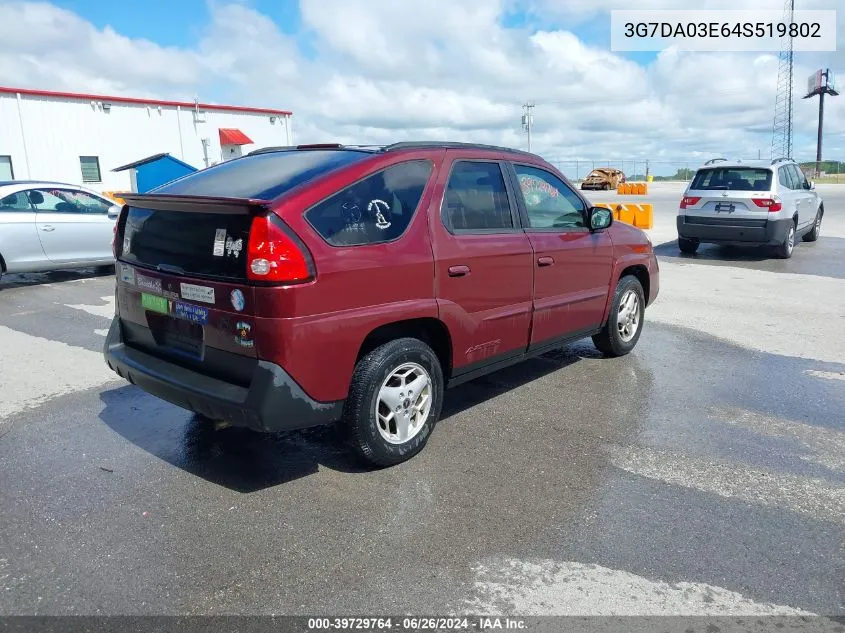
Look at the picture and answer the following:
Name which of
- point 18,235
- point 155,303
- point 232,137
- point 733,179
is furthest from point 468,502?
point 232,137

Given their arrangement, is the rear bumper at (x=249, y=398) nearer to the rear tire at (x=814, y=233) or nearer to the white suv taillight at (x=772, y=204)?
the white suv taillight at (x=772, y=204)

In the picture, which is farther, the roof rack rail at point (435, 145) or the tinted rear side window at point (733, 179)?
the tinted rear side window at point (733, 179)

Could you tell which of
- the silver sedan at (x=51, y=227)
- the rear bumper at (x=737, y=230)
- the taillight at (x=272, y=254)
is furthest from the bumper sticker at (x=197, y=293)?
the rear bumper at (x=737, y=230)

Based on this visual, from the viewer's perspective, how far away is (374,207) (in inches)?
146

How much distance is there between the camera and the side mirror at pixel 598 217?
529 cm

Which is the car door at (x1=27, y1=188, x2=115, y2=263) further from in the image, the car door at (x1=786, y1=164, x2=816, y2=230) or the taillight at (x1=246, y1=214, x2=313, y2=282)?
the car door at (x1=786, y1=164, x2=816, y2=230)

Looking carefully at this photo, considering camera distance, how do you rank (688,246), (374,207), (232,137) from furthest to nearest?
(232,137), (688,246), (374,207)

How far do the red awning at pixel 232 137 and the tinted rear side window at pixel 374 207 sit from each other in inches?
1371

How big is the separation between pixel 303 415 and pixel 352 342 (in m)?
0.44

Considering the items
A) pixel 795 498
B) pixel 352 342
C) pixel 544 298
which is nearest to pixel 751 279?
pixel 544 298

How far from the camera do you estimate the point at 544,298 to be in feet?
15.8

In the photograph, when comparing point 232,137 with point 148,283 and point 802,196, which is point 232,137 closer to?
point 802,196

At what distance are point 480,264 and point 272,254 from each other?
144 cm

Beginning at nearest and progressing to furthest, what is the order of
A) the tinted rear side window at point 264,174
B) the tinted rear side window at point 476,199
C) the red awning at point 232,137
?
the tinted rear side window at point 264,174 → the tinted rear side window at point 476,199 → the red awning at point 232,137
